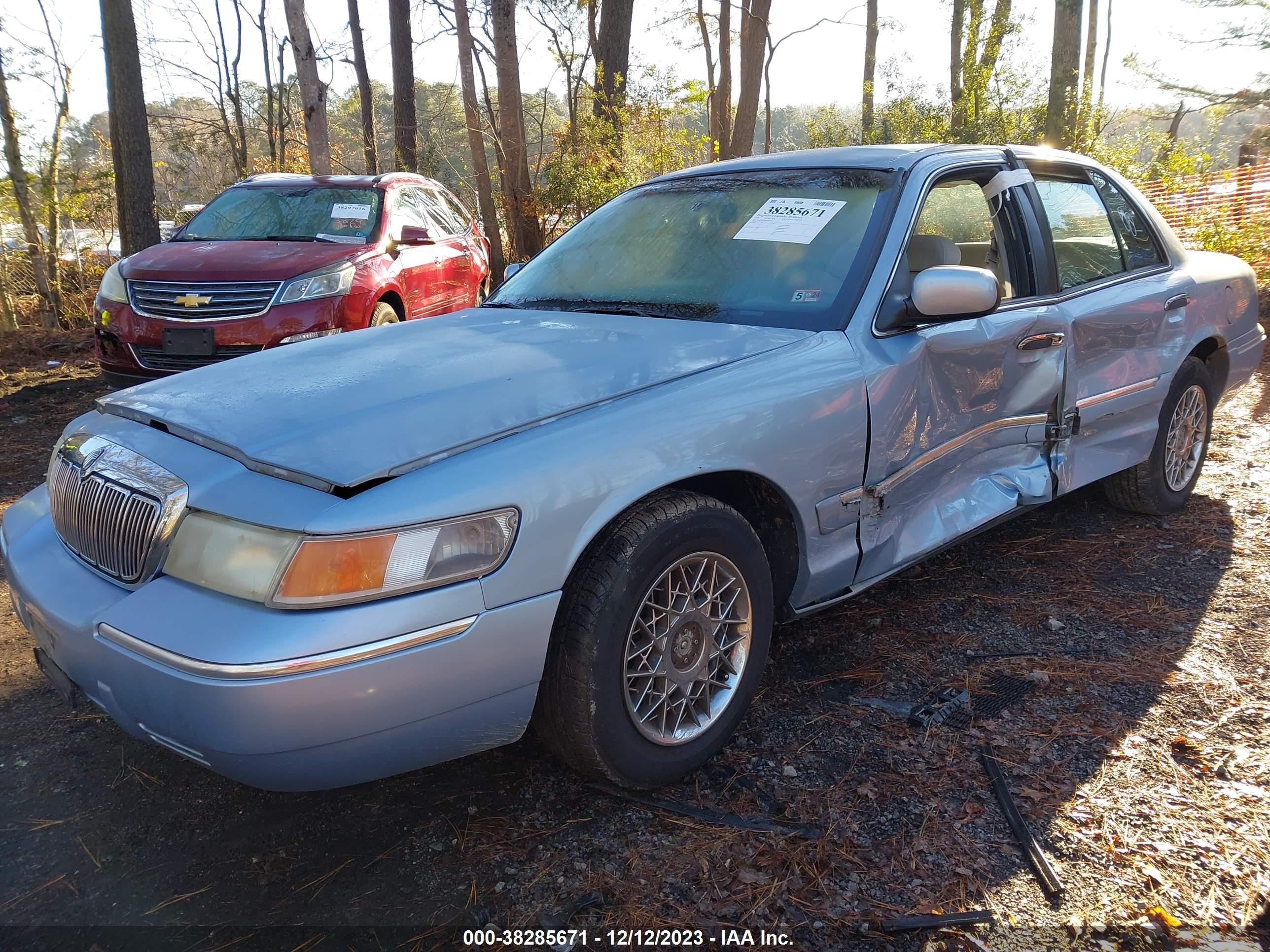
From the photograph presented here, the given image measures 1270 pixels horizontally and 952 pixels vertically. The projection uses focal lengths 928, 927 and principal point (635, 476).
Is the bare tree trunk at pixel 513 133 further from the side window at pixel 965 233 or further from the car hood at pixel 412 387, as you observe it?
the car hood at pixel 412 387

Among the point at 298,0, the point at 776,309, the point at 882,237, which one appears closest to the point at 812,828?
the point at 776,309

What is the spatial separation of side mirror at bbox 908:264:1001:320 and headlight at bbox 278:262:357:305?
4834 mm

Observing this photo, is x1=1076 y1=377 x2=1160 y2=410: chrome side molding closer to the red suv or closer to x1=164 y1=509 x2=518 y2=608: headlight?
x1=164 y1=509 x2=518 y2=608: headlight

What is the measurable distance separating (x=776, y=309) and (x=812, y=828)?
1508 mm

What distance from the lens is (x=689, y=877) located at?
217 cm

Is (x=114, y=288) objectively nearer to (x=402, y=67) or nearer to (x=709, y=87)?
(x=402, y=67)

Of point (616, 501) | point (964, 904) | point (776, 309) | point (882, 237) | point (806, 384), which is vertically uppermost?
point (882, 237)

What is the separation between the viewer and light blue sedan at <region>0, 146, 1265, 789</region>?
6.31 ft

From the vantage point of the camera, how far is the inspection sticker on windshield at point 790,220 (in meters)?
3.06

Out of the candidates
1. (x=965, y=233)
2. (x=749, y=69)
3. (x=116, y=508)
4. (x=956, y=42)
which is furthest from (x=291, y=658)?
(x=956, y=42)

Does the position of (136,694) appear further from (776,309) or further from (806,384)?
(776,309)

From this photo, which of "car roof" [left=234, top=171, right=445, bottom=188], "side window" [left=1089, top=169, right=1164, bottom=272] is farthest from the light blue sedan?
"car roof" [left=234, top=171, right=445, bottom=188]

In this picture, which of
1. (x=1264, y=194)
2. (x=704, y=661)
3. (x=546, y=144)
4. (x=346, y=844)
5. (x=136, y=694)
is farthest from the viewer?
(x=546, y=144)

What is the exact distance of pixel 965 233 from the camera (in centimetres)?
363
